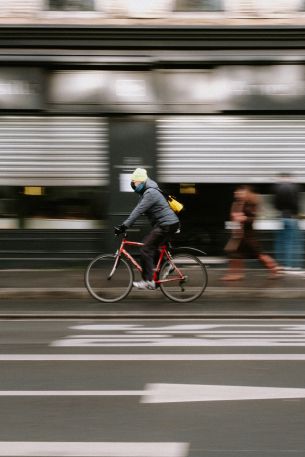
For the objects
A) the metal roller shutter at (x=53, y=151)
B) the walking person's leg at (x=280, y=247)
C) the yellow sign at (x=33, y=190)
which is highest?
the metal roller shutter at (x=53, y=151)

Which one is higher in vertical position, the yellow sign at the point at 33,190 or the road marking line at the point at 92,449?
the road marking line at the point at 92,449

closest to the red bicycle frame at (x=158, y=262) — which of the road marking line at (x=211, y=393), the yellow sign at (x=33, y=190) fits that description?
the yellow sign at (x=33, y=190)

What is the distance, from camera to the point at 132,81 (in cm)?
1362

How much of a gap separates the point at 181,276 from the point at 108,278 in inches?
39.7

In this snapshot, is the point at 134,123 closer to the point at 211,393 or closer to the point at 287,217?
the point at 287,217

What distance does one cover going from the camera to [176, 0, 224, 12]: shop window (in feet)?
45.4

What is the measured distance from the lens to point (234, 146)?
13.7 m

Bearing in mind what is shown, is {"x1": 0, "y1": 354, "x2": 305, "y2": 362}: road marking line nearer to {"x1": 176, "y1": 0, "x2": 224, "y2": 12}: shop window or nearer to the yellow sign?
the yellow sign

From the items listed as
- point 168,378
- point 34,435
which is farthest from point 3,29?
point 34,435

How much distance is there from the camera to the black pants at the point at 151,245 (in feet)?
33.2

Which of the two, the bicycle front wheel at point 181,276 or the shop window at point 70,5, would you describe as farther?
the shop window at point 70,5

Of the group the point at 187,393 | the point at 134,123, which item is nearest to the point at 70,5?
the point at 134,123

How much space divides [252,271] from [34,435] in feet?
29.9

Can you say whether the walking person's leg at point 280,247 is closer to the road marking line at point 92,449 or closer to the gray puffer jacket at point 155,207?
the gray puffer jacket at point 155,207
